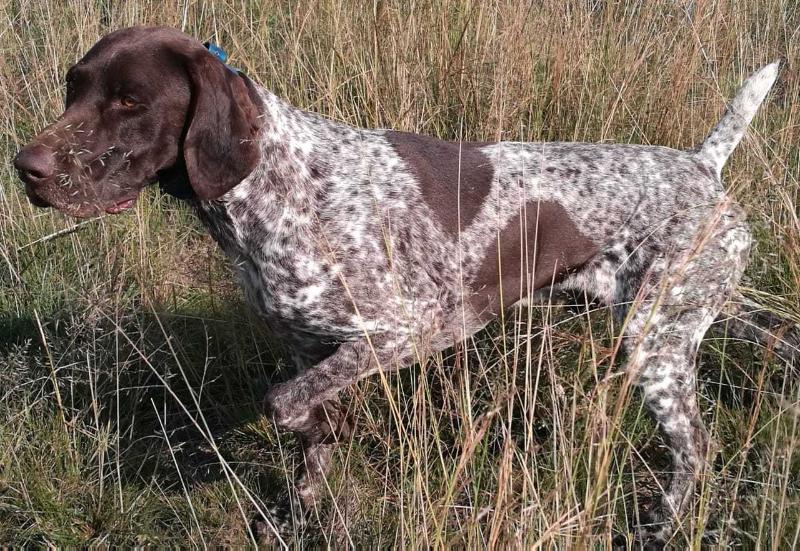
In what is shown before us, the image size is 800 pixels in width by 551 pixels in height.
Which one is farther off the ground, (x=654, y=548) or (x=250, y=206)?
(x=250, y=206)

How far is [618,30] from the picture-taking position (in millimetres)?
5059

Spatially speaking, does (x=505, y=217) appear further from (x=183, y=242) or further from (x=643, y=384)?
(x=183, y=242)

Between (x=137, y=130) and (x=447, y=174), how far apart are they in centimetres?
109

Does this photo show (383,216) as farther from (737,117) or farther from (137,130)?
(737,117)

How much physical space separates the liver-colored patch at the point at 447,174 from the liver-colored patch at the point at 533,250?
6.0 inches

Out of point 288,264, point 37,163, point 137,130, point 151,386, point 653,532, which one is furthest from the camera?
point 151,386

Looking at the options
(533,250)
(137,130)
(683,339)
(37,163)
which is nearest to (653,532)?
(683,339)

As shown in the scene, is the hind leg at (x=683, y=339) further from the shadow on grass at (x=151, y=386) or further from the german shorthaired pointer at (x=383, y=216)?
the shadow on grass at (x=151, y=386)

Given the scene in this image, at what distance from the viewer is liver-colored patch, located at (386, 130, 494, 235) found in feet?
11.0

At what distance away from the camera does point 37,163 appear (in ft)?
9.00

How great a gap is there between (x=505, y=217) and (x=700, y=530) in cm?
152

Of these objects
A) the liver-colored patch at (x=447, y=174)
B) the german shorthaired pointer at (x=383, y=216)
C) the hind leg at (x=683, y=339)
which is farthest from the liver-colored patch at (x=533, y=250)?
the hind leg at (x=683, y=339)

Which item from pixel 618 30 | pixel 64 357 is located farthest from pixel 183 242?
pixel 618 30

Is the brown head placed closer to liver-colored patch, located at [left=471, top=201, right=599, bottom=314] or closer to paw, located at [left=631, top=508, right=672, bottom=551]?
liver-colored patch, located at [left=471, top=201, right=599, bottom=314]
